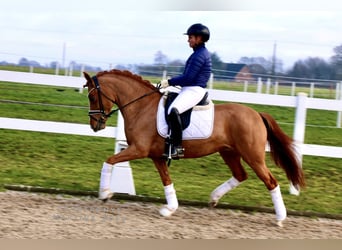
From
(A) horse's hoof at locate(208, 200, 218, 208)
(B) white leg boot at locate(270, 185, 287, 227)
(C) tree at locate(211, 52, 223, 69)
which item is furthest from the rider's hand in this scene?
(C) tree at locate(211, 52, 223, 69)

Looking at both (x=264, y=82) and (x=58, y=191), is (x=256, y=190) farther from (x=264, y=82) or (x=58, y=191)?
(x=264, y=82)

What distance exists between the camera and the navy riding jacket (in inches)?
241

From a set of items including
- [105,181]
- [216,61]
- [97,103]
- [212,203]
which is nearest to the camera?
[105,181]

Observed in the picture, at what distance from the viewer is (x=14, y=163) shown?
27.9 feet

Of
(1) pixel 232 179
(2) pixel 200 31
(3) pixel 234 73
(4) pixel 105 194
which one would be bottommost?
(4) pixel 105 194

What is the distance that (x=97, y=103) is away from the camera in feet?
21.2

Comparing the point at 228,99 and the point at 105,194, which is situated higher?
the point at 228,99

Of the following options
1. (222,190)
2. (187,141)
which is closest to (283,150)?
(222,190)

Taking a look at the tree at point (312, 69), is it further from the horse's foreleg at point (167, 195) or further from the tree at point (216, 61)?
the horse's foreleg at point (167, 195)

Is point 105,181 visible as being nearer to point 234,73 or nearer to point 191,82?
point 191,82

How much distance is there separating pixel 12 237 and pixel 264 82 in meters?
16.9

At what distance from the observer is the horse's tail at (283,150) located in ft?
21.5

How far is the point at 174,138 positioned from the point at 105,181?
3.21 feet

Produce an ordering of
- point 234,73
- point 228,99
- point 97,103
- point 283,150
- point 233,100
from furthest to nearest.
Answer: point 234,73 → point 228,99 → point 233,100 → point 283,150 → point 97,103
